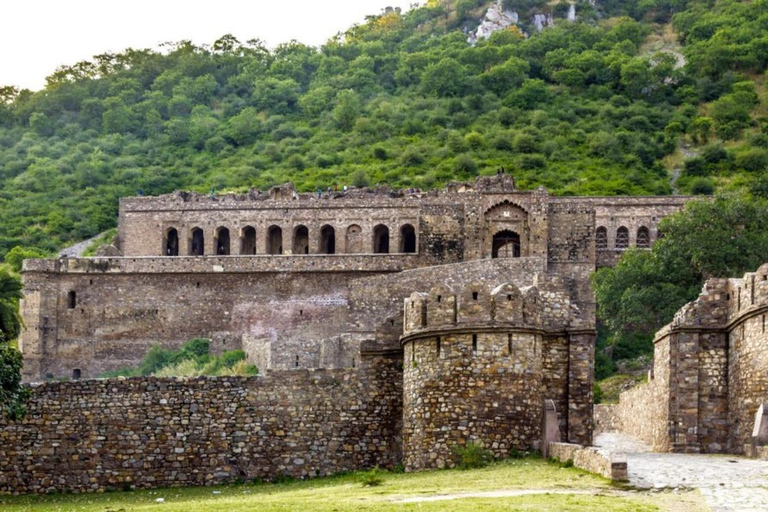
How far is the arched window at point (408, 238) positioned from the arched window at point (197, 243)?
9824 millimetres

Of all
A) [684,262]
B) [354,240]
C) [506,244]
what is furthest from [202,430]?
[354,240]

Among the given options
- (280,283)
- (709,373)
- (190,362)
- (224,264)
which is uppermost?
(224,264)

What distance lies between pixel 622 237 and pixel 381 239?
1165 cm

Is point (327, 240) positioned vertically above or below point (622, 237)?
below

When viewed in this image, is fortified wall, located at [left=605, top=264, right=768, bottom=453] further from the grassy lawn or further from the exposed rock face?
the exposed rock face

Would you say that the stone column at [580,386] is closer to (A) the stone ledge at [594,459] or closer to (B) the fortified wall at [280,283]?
(A) the stone ledge at [594,459]

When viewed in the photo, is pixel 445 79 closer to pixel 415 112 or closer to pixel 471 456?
pixel 415 112

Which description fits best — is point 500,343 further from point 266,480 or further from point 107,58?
point 107,58

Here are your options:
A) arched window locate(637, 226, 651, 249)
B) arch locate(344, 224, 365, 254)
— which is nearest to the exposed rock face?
arched window locate(637, 226, 651, 249)

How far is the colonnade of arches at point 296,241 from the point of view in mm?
80812

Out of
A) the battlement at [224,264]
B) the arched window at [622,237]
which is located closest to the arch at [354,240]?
the battlement at [224,264]

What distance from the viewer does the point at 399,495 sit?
85.5 ft

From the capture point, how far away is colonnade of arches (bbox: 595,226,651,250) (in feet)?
269

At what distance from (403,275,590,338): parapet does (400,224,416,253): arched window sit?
161 ft
